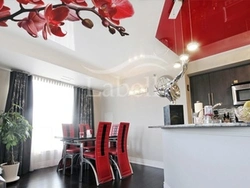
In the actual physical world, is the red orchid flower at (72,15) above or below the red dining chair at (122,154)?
above

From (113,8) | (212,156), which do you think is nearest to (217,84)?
(212,156)

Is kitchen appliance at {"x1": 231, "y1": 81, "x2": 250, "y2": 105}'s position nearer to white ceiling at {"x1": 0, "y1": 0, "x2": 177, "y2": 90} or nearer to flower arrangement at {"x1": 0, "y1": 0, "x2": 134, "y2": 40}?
white ceiling at {"x1": 0, "y1": 0, "x2": 177, "y2": 90}

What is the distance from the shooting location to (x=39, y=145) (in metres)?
4.14

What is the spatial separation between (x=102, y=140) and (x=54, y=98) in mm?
2237

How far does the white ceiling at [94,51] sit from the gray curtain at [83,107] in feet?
1.89

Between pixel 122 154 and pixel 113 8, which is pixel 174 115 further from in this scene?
pixel 122 154

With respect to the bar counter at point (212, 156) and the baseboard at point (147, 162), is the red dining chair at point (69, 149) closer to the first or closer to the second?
the baseboard at point (147, 162)

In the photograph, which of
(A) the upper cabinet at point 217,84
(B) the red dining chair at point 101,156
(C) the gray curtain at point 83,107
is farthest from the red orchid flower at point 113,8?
(C) the gray curtain at point 83,107

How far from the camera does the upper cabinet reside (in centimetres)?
332

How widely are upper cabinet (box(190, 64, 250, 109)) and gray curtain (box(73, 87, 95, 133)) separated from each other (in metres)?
3.15

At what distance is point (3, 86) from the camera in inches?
146

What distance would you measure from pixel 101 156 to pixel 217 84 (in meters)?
2.82

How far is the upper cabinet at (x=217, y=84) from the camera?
332 centimetres

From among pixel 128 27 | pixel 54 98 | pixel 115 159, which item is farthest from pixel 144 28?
pixel 54 98
